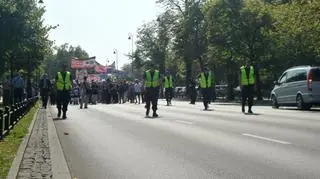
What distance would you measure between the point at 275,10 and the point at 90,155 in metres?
36.8

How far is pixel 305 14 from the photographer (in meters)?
36.2

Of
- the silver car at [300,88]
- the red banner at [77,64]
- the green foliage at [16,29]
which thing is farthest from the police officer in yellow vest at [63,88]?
the red banner at [77,64]

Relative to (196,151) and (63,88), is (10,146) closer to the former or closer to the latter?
(196,151)

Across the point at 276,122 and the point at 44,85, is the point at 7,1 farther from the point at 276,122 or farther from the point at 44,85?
the point at 276,122

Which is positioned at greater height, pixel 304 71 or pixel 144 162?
pixel 304 71

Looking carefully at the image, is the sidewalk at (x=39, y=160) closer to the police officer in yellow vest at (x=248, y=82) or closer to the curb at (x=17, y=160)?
the curb at (x=17, y=160)

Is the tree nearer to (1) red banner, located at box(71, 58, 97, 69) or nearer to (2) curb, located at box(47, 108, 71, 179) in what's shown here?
(1) red banner, located at box(71, 58, 97, 69)

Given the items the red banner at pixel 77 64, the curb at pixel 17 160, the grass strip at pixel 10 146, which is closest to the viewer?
the curb at pixel 17 160

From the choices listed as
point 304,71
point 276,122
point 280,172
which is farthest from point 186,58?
point 280,172

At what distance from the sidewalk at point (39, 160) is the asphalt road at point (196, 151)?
0.23 m

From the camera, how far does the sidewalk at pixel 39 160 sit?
339 inches

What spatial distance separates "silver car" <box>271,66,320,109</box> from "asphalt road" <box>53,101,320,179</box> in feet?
31.3

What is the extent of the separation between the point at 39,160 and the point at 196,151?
9.32ft

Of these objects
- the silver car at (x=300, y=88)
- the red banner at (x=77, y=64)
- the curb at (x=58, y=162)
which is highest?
the red banner at (x=77, y=64)
